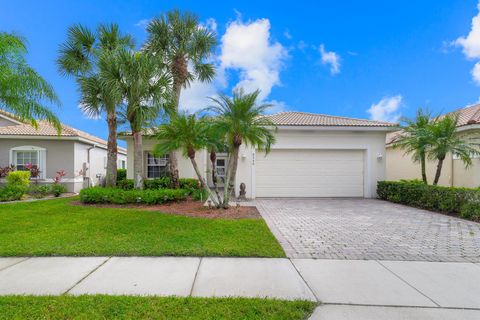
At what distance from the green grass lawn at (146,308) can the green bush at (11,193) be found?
1217cm

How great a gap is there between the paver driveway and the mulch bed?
2.22ft

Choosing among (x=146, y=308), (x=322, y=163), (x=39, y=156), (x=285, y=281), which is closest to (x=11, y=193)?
(x=39, y=156)

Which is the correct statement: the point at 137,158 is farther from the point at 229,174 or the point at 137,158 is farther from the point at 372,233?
the point at 372,233

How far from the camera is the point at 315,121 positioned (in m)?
13.7

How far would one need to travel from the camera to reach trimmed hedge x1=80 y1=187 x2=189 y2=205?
10204 mm

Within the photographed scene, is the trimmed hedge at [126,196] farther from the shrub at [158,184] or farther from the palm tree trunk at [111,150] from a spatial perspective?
the shrub at [158,184]

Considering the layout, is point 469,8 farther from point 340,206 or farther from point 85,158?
point 85,158

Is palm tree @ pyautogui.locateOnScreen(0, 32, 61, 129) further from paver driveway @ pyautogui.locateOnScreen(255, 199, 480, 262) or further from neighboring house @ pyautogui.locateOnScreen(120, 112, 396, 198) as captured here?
paver driveway @ pyautogui.locateOnScreen(255, 199, 480, 262)

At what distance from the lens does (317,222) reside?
25.2 ft

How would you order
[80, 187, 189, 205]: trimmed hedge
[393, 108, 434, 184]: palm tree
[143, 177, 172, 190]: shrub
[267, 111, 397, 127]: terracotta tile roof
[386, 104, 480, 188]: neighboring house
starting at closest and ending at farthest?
[80, 187, 189, 205]: trimmed hedge
[393, 108, 434, 184]: palm tree
[386, 104, 480, 188]: neighboring house
[143, 177, 172, 190]: shrub
[267, 111, 397, 127]: terracotta tile roof

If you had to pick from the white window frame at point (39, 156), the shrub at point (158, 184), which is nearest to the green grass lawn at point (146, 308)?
the shrub at point (158, 184)

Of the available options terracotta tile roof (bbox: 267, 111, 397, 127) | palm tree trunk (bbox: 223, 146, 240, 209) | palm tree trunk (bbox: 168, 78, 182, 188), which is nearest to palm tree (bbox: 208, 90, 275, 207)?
palm tree trunk (bbox: 223, 146, 240, 209)

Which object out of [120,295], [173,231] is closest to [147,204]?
[173,231]

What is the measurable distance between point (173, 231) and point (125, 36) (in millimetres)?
10428
